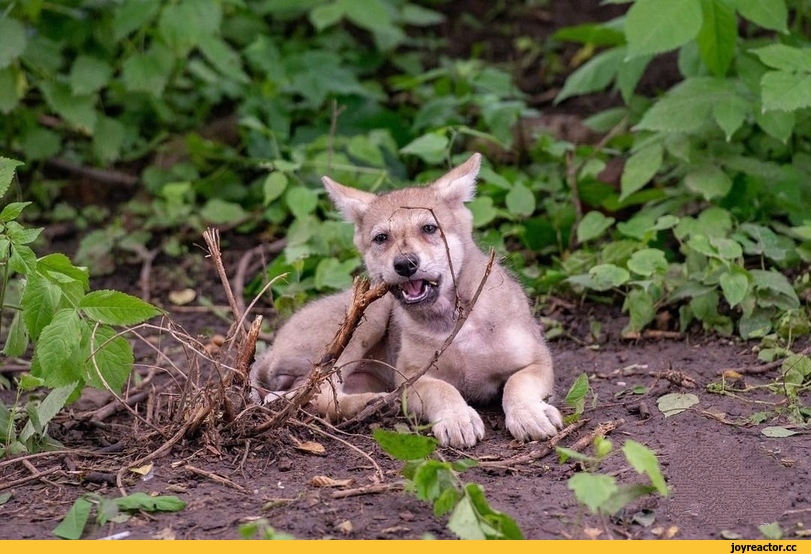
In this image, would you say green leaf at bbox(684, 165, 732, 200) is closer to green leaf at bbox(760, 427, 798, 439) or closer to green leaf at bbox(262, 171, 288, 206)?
green leaf at bbox(760, 427, 798, 439)

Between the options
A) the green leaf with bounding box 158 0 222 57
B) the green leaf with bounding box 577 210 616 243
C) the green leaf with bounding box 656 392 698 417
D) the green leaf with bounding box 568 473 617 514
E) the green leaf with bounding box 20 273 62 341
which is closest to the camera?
the green leaf with bounding box 568 473 617 514

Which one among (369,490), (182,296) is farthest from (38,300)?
(182,296)

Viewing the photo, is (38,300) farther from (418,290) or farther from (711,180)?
(711,180)

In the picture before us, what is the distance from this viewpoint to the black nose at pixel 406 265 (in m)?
5.20

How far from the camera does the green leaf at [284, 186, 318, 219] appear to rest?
24.0ft

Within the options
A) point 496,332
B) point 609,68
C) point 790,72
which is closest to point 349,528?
point 496,332

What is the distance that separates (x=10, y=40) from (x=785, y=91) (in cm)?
496

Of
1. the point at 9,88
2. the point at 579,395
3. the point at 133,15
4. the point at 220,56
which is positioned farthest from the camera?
the point at 220,56

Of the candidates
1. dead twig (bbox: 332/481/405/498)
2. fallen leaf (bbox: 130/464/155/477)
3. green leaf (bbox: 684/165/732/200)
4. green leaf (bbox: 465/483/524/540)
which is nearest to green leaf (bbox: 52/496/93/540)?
fallen leaf (bbox: 130/464/155/477)

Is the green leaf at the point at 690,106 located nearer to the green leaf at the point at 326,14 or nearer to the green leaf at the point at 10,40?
the green leaf at the point at 326,14

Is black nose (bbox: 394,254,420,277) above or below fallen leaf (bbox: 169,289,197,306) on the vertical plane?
above

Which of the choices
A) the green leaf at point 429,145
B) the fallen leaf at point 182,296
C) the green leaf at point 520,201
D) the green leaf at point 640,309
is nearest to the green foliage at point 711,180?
the green leaf at point 640,309

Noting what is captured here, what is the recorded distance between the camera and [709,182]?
22.5ft

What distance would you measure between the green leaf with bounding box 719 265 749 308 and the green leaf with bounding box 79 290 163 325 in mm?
3060
